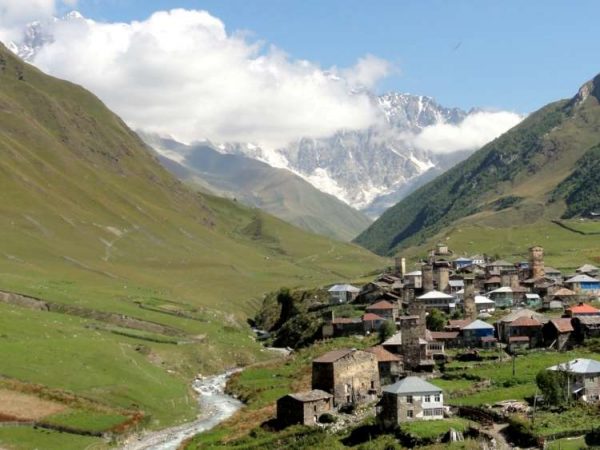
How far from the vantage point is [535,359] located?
295 feet

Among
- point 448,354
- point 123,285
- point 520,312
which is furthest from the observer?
point 123,285

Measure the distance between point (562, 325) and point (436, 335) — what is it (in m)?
14.3

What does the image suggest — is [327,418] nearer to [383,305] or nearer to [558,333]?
[558,333]

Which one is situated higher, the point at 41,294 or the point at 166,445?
the point at 41,294

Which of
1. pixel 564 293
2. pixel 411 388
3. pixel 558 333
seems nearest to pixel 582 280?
pixel 564 293

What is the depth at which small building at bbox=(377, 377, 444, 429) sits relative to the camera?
2699 inches

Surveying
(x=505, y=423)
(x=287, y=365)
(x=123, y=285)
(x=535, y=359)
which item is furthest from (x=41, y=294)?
(x=505, y=423)

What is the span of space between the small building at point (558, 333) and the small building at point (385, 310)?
28.8 meters

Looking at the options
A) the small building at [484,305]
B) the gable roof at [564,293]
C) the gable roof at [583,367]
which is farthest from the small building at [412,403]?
the gable roof at [564,293]

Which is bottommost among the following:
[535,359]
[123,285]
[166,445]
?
[166,445]

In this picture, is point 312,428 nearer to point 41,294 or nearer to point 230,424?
point 230,424

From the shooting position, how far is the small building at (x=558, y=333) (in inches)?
3733

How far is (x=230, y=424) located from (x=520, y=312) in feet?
127

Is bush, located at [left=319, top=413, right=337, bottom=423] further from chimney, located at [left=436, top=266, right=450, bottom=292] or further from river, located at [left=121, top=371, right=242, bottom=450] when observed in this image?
chimney, located at [left=436, top=266, right=450, bottom=292]
